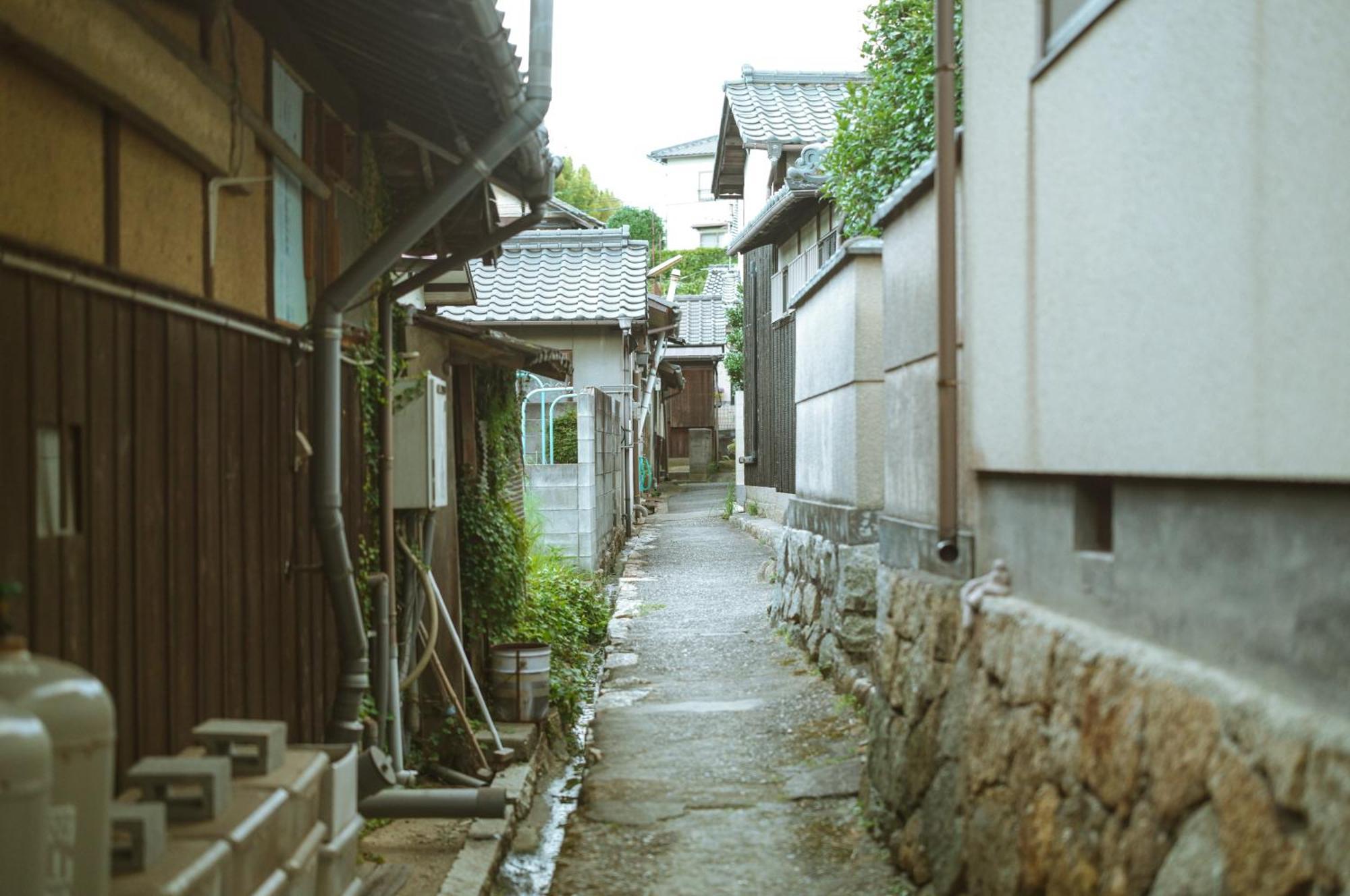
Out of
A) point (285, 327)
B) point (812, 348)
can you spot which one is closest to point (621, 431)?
point (812, 348)

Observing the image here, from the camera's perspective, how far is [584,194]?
70500 mm

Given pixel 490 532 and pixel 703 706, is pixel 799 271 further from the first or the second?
pixel 490 532

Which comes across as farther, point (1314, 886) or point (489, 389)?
point (489, 389)

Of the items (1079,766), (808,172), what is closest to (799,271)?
(808,172)

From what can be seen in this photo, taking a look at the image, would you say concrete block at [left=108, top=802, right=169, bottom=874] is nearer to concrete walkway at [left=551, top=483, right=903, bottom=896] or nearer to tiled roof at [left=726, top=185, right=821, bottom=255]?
concrete walkway at [left=551, top=483, right=903, bottom=896]

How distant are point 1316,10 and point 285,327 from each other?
14.7 ft

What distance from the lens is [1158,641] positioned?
4.25m

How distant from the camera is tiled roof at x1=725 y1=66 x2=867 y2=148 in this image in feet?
79.2

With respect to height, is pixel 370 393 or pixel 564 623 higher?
pixel 370 393

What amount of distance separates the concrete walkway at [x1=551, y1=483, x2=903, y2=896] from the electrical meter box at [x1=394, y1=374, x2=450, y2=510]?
95.0 inches

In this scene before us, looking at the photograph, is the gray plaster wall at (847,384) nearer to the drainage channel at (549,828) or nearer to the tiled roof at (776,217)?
the drainage channel at (549,828)

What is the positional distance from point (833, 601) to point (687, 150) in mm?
65969

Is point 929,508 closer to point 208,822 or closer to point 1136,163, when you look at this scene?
point 1136,163

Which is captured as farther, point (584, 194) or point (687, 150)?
point (687, 150)
